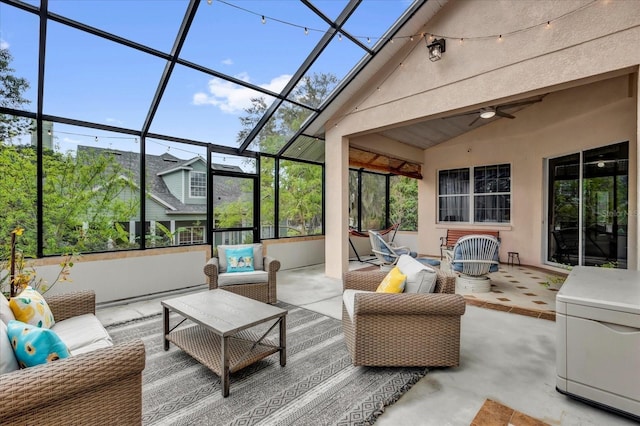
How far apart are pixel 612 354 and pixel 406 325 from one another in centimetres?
123

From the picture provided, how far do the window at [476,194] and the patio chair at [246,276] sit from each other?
18.8ft

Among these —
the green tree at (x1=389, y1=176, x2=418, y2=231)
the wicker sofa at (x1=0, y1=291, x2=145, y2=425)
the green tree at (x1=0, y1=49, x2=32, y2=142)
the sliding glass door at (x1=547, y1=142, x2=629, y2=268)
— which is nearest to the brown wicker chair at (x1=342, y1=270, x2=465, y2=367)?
the wicker sofa at (x1=0, y1=291, x2=145, y2=425)

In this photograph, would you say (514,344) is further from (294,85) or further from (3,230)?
(3,230)

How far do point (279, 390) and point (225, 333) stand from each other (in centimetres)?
57

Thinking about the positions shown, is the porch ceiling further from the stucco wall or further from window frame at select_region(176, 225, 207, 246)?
window frame at select_region(176, 225, 207, 246)

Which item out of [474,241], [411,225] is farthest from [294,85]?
[411,225]

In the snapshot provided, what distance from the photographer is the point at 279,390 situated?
2.20 meters

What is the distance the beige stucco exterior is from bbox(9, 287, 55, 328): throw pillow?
166 inches

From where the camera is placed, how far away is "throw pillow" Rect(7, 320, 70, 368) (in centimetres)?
147

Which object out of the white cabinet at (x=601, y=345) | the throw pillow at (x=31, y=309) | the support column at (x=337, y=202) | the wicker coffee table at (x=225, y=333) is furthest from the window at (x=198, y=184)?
the white cabinet at (x=601, y=345)

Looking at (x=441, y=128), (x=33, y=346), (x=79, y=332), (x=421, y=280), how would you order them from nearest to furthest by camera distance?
(x=33, y=346) < (x=79, y=332) < (x=421, y=280) < (x=441, y=128)

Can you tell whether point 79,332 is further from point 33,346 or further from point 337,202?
point 337,202

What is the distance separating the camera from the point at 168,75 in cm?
399

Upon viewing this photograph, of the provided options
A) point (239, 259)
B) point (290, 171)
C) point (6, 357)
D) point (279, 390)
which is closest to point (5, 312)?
point (6, 357)
